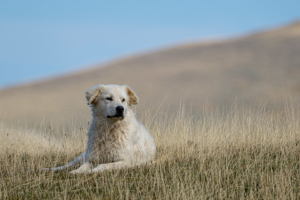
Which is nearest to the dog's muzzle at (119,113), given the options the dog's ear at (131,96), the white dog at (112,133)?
the white dog at (112,133)

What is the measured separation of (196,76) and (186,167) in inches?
1470

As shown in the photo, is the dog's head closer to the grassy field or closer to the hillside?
the grassy field

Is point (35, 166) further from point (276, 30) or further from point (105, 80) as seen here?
point (276, 30)

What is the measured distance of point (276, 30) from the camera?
4816 cm

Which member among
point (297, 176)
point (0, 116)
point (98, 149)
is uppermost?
point (0, 116)

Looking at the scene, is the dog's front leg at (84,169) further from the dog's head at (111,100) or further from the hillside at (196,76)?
the hillside at (196,76)

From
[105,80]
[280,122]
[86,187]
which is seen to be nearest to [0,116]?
[86,187]

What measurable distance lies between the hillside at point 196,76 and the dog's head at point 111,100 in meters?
29.1

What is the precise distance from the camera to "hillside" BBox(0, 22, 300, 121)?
37.8m

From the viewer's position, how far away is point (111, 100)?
225 inches

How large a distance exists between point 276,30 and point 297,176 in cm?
4651

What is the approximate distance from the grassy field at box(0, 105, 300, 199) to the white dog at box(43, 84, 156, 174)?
26cm

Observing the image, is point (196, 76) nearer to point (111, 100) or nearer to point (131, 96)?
point (131, 96)

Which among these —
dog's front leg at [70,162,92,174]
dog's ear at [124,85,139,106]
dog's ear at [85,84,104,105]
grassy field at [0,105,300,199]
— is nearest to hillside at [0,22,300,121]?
grassy field at [0,105,300,199]
